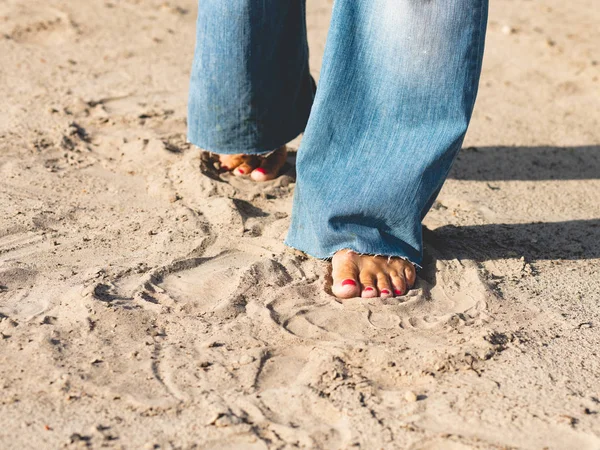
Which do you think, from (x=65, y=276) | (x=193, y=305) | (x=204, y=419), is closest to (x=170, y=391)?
(x=204, y=419)

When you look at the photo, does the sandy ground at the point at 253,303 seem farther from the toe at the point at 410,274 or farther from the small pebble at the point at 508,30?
the small pebble at the point at 508,30

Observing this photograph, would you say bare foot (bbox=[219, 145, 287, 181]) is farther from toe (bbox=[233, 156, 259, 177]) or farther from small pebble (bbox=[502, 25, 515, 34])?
small pebble (bbox=[502, 25, 515, 34])

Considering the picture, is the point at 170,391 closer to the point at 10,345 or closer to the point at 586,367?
the point at 10,345

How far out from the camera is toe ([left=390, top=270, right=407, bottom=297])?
87.8 inches

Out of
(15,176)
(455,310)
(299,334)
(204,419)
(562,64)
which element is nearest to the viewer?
(204,419)

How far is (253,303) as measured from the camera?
216 centimetres

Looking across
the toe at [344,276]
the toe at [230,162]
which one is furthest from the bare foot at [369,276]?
the toe at [230,162]

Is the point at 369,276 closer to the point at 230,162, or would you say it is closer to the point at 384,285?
the point at 384,285

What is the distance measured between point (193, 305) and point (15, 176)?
102cm

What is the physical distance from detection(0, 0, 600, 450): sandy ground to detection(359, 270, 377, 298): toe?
0.22ft

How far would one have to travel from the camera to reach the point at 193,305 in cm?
214

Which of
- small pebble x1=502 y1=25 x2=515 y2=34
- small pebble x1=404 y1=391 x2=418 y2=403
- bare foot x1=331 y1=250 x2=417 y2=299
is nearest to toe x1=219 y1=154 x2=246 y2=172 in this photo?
bare foot x1=331 y1=250 x2=417 y2=299

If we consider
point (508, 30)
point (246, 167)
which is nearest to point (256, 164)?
point (246, 167)

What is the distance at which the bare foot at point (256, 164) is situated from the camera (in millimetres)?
2918
